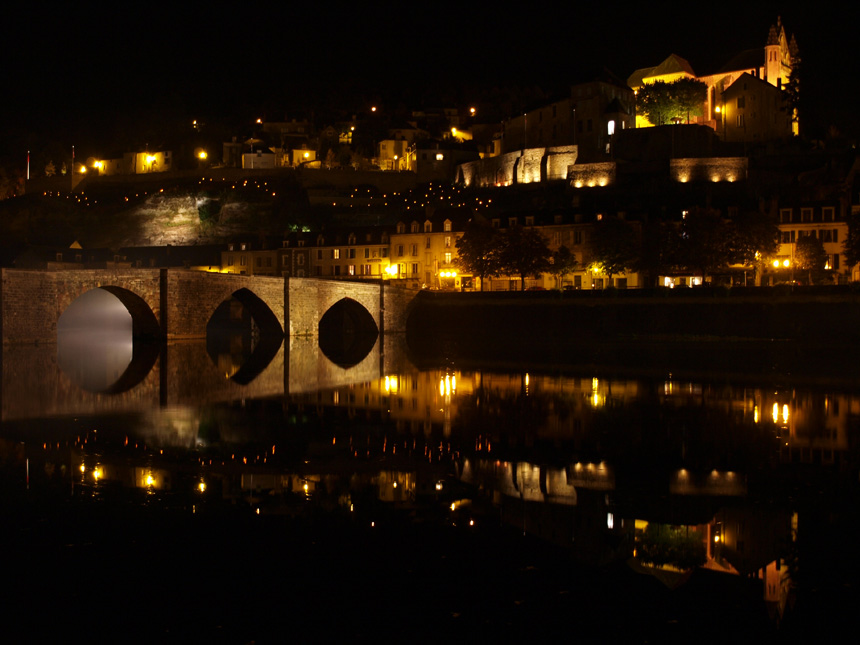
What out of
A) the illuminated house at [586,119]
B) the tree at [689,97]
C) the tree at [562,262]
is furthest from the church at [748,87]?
the tree at [562,262]

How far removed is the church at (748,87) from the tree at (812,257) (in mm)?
21269

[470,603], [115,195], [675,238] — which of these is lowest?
[470,603]

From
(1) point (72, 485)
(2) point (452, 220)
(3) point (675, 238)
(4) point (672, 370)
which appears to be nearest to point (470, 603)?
(1) point (72, 485)

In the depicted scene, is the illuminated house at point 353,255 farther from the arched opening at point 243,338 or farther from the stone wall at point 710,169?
the stone wall at point 710,169

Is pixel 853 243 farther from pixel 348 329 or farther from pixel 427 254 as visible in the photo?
pixel 348 329

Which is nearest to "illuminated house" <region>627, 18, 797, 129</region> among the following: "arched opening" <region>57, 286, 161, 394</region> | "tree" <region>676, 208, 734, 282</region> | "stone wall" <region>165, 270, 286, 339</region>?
"tree" <region>676, 208, 734, 282</region>

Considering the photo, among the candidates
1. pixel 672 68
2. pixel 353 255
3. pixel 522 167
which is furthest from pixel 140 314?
pixel 672 68

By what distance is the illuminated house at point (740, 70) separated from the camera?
7269 centimetres

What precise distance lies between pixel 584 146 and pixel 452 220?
16.0 m

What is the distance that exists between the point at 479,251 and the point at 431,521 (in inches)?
1798

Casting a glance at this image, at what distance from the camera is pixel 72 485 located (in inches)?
468

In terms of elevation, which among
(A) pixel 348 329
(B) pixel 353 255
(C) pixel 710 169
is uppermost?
(C) pixel 710 169

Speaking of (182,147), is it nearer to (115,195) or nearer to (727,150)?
(115,195)

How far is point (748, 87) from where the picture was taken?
2753 inches
